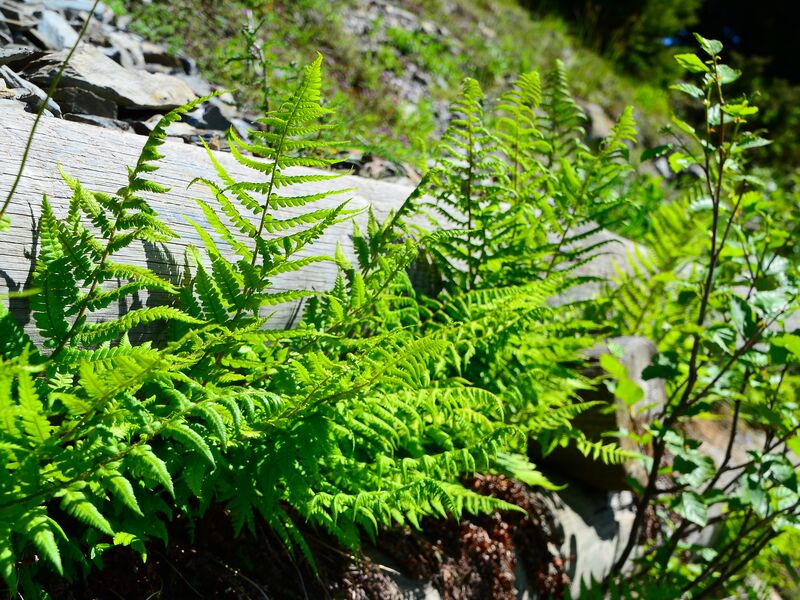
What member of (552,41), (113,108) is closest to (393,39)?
(552,41)

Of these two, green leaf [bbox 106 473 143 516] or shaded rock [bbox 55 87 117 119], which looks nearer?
green leaf [bbox 106 473 143 516]

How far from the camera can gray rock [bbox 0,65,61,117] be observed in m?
2.47

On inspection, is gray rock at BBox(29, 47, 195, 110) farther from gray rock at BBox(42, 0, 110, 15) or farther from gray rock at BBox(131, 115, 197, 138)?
gray rock at BBox(42, 0, 110, 15)

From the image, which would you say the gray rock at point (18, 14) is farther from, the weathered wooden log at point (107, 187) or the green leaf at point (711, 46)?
the green leaf at point (711, 46)

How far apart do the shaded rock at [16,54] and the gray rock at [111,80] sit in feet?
0.10

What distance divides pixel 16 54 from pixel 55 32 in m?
0.72

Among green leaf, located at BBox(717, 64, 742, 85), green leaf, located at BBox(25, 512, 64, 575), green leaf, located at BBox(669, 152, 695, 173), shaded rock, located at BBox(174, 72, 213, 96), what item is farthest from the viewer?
shaded rock, located at BBox(174, 72, 213, 96)

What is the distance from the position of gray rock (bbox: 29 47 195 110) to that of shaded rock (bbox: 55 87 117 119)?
37mm

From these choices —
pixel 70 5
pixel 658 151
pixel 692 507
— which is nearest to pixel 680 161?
pixel 658 151

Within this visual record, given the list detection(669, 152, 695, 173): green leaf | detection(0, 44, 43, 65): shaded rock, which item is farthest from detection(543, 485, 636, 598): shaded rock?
detection(0, 44, 43, 65): shaded rock

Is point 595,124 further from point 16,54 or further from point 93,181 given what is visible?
point 93,181

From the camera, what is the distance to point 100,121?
280 cm

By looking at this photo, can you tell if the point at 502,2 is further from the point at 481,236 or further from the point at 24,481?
the point at 24,481

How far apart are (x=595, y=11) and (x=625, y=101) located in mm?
2500
